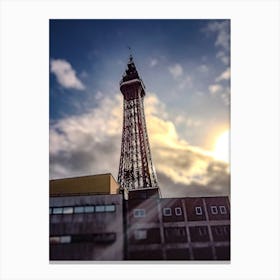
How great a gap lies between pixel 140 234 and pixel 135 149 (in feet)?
25.2

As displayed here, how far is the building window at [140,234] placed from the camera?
463 inches

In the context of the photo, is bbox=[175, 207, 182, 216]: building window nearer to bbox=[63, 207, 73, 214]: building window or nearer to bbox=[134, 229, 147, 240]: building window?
bbox=[134, 229, 147, 240]: building window

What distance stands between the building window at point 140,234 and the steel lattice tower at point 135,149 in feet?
21.0

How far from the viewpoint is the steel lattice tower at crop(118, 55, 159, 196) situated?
18625mm

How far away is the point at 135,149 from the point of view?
62.6ft

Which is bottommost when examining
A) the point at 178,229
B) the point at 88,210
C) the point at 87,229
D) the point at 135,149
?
the point at 178,229

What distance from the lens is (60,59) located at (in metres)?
11.4

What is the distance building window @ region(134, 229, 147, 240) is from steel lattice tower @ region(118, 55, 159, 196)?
6.40 m

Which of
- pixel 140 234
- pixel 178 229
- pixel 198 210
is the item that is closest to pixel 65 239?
pixel 140 234

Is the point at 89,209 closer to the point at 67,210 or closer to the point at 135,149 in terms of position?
the point at 67,210

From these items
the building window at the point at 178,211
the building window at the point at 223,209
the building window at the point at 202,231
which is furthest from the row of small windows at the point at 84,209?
the building window at the point at 223,209

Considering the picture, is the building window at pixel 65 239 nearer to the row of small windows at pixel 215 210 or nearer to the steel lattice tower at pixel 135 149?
the row of small windows at pixel 215 210
